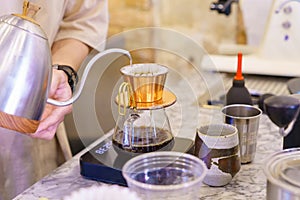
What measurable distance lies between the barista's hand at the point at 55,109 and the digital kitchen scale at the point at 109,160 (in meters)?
0.09

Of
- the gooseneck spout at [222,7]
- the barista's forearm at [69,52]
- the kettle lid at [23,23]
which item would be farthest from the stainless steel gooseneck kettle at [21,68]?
the gooseneck spout at [222,7]

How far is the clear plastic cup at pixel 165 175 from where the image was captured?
72cm

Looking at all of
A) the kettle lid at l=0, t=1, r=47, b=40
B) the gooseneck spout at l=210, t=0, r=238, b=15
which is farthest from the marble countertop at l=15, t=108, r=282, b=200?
the gooseneck spout at l=210, t=0, r=238, b=15

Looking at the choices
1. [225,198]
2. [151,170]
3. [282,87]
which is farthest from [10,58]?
[282,87]

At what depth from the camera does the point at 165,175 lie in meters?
0.81

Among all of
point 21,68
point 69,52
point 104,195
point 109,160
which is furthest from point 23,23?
point 69,52

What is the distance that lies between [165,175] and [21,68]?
0.96ft

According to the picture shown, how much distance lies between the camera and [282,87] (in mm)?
1560

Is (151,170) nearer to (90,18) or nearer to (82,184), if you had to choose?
(82,184)

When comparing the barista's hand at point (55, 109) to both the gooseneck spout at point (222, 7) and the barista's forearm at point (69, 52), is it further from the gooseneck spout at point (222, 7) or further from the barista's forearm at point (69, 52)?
the gooseneck spout at point (222, 7)

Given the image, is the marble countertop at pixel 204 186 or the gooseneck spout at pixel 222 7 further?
the gooseneck spout at pixel 222 7

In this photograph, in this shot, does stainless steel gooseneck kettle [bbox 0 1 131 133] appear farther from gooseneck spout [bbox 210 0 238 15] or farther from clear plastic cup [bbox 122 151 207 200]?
gooseneck spout [bbox 210 0 238 15]

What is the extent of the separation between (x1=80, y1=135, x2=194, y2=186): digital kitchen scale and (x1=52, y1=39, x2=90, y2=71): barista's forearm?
0.26 meters

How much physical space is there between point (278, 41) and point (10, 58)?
→ 117 cm
